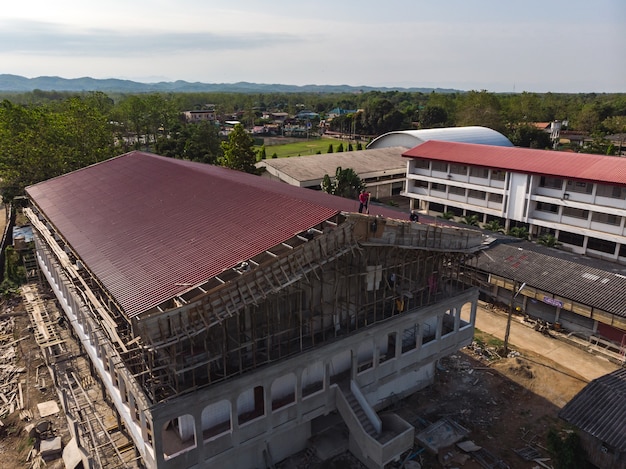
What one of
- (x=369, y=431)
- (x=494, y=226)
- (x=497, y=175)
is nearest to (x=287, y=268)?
(x=369, y=431)

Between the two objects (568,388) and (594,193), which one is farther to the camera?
(594,193)

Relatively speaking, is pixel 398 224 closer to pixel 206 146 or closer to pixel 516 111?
pixel 206 146

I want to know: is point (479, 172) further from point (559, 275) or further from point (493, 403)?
point (493, 403)

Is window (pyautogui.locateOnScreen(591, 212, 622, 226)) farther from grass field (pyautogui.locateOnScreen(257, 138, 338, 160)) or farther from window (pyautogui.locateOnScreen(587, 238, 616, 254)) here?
grass field (pyautogui.locateOnScreen(257, 138, 338, 160))

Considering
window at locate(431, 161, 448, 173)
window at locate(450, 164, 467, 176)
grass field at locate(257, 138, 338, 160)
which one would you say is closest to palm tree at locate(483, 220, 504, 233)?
window at locate(450, 164, 467, 176)

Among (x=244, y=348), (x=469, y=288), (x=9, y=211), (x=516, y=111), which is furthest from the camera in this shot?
(x=516, y=111)

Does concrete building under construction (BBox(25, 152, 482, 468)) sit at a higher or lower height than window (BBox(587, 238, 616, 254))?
higher

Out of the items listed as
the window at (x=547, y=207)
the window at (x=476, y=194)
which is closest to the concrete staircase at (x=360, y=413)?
the window at (x=547, y=207)

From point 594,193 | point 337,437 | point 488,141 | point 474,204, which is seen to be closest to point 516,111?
point 488,141
